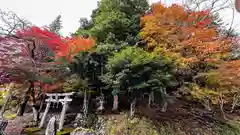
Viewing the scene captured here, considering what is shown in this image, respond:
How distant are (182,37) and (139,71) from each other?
382cm

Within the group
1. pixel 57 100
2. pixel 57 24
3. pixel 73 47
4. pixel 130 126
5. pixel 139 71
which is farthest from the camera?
pixel 57 24

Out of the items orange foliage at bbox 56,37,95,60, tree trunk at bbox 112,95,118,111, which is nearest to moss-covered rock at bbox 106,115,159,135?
tree trunk at bbox 112,95,118,111

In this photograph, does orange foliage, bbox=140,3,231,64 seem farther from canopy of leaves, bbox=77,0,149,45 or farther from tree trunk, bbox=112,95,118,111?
tree trunk, bbox=112,95,118,111

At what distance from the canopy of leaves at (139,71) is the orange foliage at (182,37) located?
1436 mm

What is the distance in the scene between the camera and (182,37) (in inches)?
381

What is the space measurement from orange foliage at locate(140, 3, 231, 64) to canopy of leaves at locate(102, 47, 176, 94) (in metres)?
1.44

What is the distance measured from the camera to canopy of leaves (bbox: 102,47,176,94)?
7.75m

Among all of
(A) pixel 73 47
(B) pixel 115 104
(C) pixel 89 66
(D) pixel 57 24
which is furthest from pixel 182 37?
(D) pixel 57 24

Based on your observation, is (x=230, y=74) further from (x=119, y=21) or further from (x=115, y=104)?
(x=119, y=21)

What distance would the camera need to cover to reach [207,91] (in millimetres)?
8500

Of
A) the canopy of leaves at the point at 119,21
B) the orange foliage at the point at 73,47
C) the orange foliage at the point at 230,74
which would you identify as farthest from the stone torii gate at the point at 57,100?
the orange foliage at the point at 230,74

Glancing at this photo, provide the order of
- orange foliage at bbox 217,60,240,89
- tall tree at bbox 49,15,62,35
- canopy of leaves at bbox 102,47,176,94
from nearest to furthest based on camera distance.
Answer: canopy of leaves at bbox 102,47,176,94 → orange foliage at bbox 217,60,240,89 → tall tree at bbox 49,15,62,35

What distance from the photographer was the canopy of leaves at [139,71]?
775 centimetres

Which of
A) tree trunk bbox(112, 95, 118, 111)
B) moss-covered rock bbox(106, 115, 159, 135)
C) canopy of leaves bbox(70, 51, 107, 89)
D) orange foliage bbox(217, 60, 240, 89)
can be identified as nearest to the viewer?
moss-covered rock bbox(106, 115, 159, 135)
